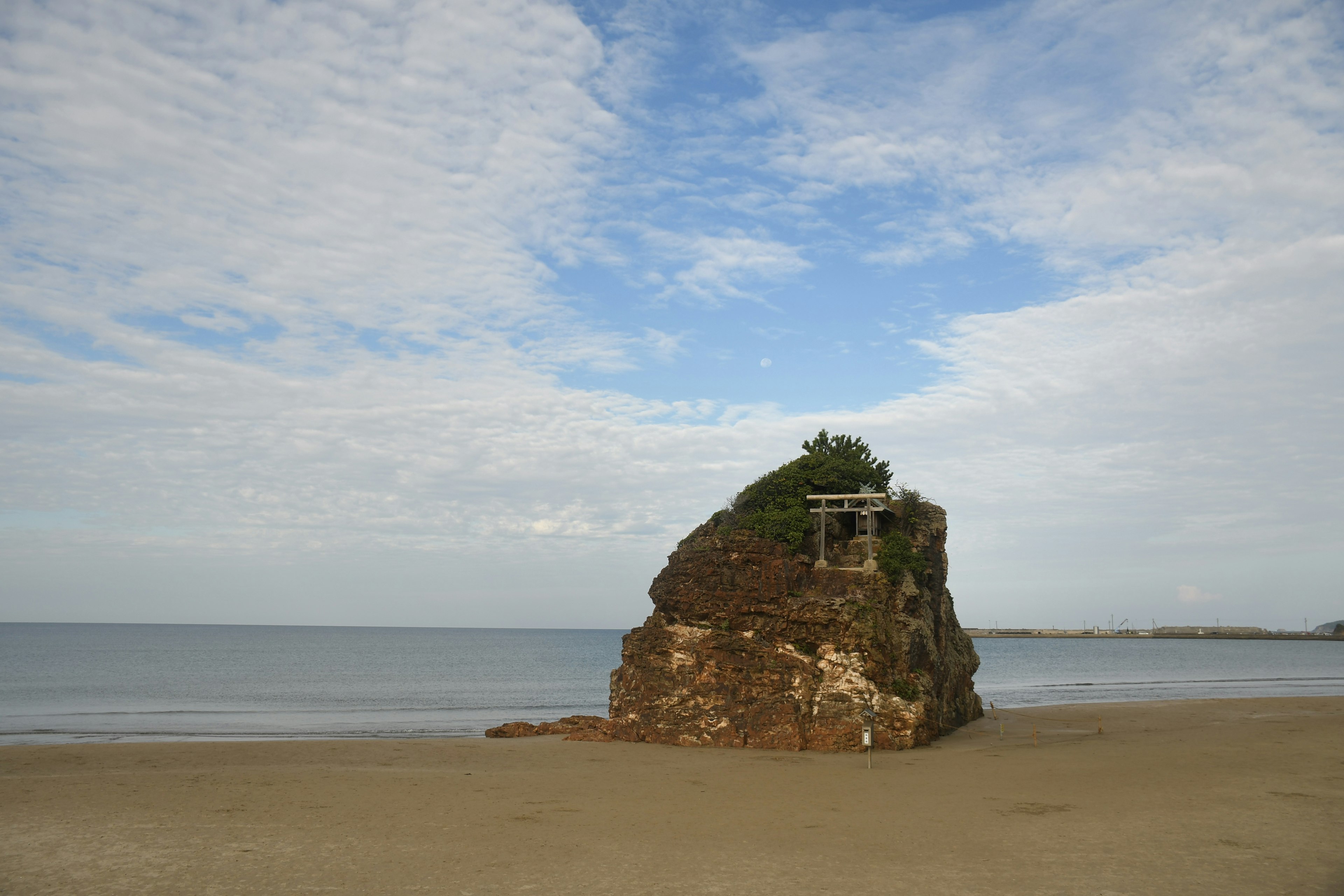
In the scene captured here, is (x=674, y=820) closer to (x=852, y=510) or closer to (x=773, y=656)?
(x=773, y=656)

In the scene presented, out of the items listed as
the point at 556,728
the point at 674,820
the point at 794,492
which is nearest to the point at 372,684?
the point at 556,728

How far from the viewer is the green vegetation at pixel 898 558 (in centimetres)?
2961

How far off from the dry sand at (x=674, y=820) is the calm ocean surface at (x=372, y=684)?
12305mm

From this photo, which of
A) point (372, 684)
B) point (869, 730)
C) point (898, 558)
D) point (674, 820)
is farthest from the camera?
point (372, 684)

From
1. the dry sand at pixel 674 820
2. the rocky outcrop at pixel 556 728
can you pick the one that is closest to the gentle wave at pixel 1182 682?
the dry sand at pixel 674 820

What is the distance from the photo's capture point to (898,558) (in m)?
29.9

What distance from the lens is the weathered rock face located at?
27.0 m

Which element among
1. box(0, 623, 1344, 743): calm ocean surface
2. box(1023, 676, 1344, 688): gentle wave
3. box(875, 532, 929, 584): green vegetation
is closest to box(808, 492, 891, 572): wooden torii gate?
box(875, 532, 929, 584): green vegetation

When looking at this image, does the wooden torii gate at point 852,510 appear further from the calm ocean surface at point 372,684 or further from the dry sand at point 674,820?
the calm ocean surface at point 372,684

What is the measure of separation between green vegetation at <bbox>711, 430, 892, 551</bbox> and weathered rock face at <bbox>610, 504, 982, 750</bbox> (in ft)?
2.71

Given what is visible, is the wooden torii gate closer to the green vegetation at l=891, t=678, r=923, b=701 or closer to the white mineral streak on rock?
→ the white mineral streak on rock

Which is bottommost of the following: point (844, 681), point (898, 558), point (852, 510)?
point (844, 681)

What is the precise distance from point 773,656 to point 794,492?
22.3ft

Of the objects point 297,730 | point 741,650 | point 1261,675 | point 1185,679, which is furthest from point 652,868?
point 1261,675
